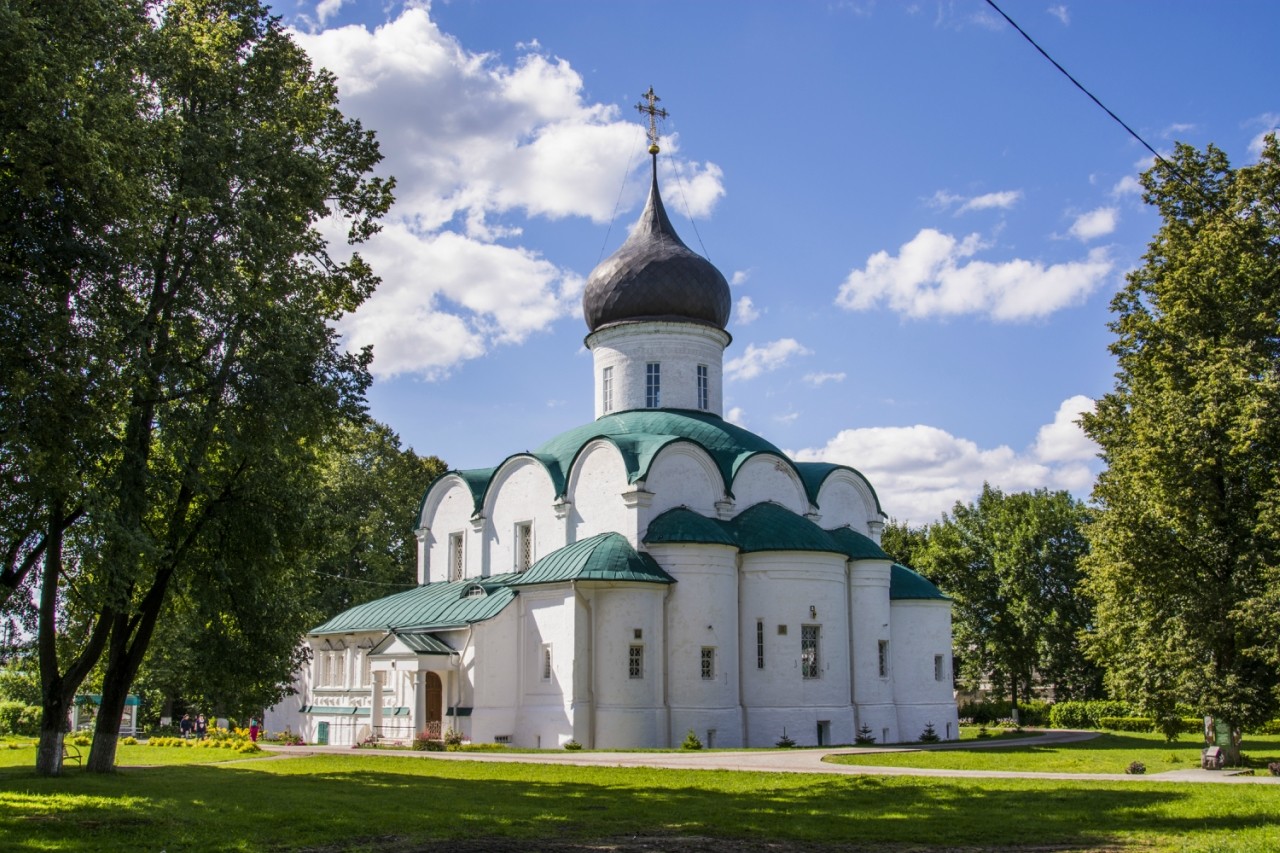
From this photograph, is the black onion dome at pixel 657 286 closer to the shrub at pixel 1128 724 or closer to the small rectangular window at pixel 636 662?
the small rectangular window at pixel 636 662

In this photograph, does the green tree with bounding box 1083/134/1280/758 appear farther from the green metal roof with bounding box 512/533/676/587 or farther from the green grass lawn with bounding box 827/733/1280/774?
the green metal roof with bounding box 512/533/676/587

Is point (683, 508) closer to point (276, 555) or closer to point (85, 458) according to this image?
point (276, 555)

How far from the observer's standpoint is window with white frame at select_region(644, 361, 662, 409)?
34.2m

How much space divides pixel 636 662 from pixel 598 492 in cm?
473

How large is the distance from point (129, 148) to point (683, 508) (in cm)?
1816

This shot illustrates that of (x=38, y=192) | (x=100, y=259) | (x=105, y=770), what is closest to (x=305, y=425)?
(x=100, y=259)

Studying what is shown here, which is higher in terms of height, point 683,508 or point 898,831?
point 683,508

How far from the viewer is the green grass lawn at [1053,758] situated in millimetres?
20422

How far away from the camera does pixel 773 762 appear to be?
863 inches

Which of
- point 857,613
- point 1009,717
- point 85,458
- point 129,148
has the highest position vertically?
point 129,148

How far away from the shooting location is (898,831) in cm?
1238

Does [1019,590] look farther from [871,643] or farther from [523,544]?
[523,544]

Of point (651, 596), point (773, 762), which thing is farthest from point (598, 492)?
point (773, 762)

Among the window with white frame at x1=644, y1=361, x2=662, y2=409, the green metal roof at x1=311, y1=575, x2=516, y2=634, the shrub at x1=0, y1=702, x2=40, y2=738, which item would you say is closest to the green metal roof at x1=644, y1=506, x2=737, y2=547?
the green metal roof at x1=311, y1=575, x2=516, y2=634
